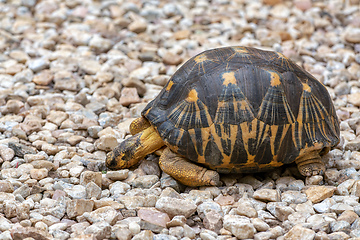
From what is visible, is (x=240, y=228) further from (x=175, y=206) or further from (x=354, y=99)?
(x=354, y=99)

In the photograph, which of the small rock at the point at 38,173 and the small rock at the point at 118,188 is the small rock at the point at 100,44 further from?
the small rock at the point at 118,188

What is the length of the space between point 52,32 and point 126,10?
136 cm

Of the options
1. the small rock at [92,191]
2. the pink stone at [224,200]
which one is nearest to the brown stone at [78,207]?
the small rock at [92,191]

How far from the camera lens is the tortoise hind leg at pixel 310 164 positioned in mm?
3555

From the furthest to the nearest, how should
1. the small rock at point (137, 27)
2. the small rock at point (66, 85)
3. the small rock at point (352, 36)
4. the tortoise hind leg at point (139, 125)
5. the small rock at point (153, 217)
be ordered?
the small rock at point (137, 27) → the small rock at point (352, 36) → the small rock at point (66, 85) → the tortoise hind leg at point (139, 125) → the small rock at point (153, 217)

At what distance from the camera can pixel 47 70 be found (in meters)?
5.54

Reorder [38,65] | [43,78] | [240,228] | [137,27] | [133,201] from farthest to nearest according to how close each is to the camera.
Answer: [137,27] → [38,65] → [43,78] → [133,201] → [240,228]

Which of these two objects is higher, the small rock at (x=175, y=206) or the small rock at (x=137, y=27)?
the small rock at (x=137, y=27)

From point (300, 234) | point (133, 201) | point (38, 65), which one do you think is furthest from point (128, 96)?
point (300, 234)

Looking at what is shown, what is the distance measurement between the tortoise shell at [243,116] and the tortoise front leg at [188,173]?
7 centimetres

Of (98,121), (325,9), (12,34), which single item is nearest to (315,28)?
(325,9)

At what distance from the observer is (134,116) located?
4.73 m

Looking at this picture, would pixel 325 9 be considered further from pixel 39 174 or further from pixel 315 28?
pixel 39 174

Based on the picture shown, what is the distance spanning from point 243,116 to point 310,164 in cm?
75
